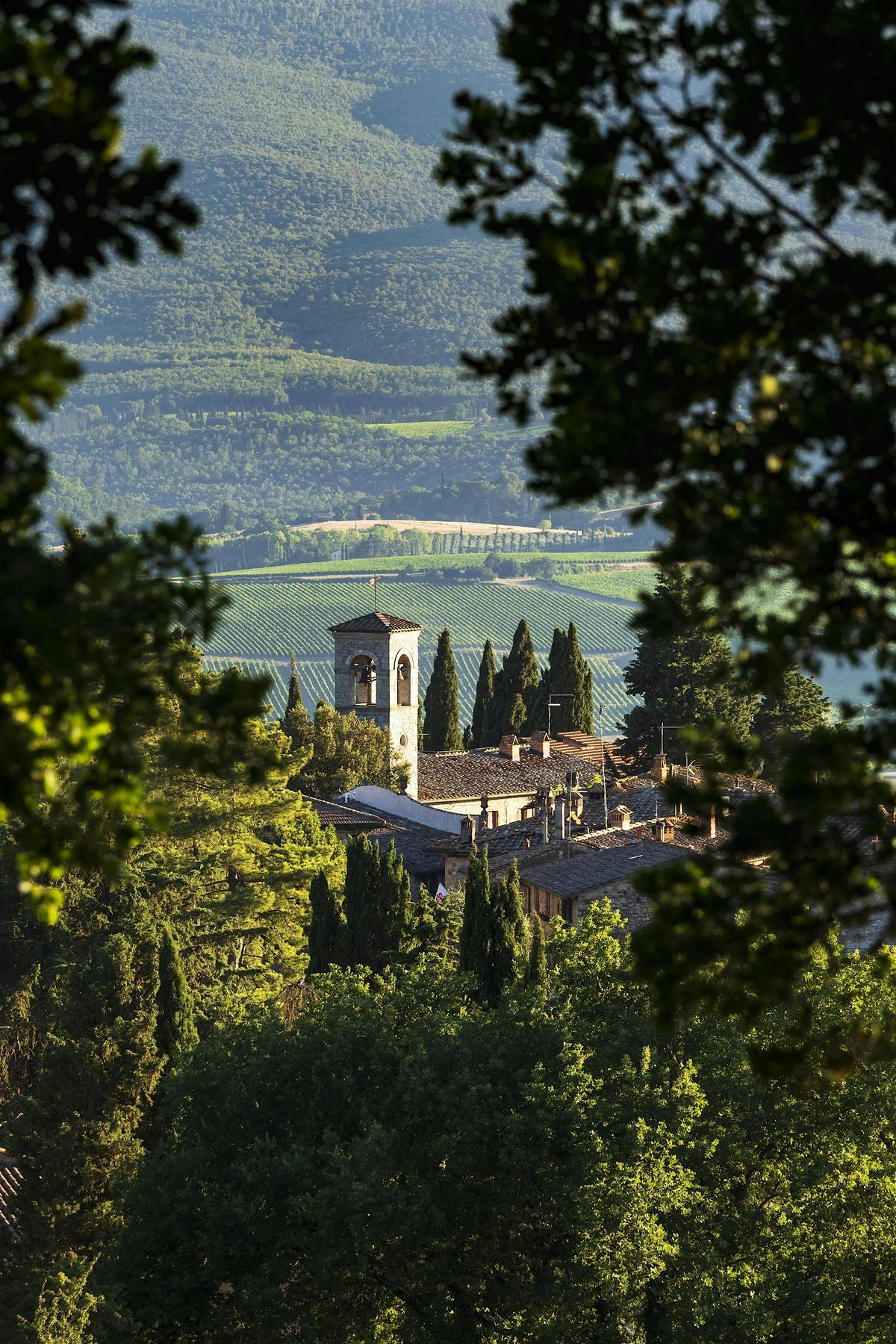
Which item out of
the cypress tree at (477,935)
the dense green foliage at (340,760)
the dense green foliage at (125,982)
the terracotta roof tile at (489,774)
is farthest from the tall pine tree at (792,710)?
the cypress tree at (477,935)

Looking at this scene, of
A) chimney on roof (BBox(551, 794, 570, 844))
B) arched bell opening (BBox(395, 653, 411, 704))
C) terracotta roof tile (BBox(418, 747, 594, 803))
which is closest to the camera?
chimney on roof (BBox(551, 794, 570, 844))

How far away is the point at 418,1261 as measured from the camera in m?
21.5

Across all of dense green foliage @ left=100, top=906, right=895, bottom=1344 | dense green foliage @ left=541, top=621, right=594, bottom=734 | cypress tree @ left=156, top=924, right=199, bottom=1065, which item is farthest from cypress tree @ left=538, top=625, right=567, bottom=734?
dense green foliage @ left=100, top=906, right=895, bottom=1344

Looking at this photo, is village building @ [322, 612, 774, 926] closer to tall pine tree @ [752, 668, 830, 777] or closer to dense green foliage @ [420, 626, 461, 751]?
dense green foliage @ [420, 626, 461, 751]

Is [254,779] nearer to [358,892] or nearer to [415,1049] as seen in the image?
[415,1049]

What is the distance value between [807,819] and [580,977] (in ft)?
63.9

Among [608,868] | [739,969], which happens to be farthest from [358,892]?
[739,969]

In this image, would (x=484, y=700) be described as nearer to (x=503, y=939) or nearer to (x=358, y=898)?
(x=358, y=898)

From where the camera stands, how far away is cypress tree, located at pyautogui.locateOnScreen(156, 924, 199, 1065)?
2909 centimetres

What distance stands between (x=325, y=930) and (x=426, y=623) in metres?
124

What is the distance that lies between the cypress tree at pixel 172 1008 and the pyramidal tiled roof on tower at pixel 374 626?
4075 centimetres

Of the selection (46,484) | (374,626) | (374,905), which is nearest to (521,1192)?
(374,905)

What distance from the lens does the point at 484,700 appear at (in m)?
81.7

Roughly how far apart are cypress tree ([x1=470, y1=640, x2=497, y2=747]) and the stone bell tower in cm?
858
